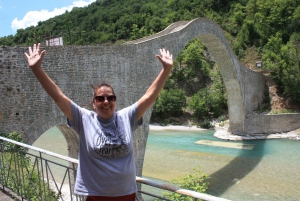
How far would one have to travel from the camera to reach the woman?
188 centimetres

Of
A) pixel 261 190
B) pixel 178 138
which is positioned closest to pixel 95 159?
pixel 261 190

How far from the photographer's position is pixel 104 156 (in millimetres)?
1878

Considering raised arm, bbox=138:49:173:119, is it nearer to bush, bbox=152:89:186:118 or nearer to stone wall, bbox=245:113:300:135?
stone wall, bbox=245:113:300:135

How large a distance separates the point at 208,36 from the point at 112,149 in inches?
636

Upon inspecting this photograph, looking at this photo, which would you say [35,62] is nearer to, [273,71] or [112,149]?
[112,149]

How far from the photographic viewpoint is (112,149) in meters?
1.88

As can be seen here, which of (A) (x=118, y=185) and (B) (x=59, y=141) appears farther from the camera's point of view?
(B) (x=59, y=141)

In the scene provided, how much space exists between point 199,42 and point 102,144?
36289mm

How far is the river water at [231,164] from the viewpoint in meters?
11.0

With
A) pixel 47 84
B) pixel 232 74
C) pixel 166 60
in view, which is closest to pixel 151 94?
pixel 166 60

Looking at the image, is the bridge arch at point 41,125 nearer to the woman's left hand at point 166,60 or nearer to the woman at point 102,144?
the woman at point 102,144

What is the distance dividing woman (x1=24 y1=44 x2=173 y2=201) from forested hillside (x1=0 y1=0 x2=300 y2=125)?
23.2ft

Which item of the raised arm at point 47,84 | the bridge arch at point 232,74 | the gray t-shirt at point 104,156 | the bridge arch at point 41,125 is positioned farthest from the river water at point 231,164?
the raised arm at point 47,84

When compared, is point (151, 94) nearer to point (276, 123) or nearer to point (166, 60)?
point (166, 60)
